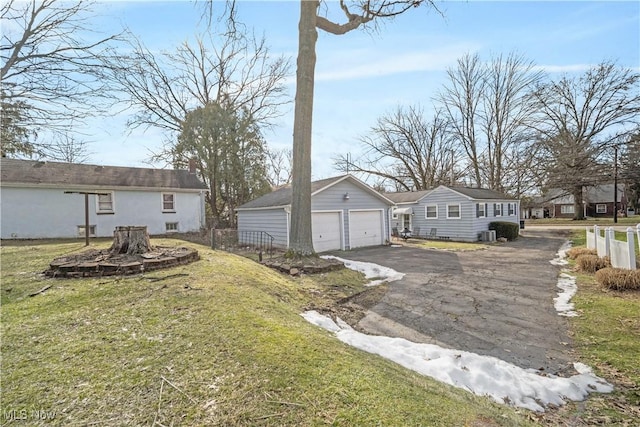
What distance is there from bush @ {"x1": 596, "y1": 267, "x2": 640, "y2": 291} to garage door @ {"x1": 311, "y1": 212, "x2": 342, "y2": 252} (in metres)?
9.24

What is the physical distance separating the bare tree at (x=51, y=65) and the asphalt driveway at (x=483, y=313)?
299 inches

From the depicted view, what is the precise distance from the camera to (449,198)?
1892 cm

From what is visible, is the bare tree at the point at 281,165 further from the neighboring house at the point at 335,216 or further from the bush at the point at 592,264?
the bush at the point at 592,264

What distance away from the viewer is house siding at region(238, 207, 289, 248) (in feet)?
44.6

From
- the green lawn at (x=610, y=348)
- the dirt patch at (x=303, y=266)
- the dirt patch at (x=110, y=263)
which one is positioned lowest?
the green lawn at (x=610, y=348)

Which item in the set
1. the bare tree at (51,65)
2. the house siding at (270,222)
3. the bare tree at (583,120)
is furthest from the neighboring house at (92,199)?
the bare tree at (583,120)

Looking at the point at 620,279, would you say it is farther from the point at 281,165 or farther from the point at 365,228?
the point at 281,165

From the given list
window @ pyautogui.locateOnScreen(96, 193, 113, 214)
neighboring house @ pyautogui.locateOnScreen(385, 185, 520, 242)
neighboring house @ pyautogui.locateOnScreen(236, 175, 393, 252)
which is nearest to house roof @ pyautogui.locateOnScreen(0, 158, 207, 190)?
window @ pyautogui.locateOnScreen(96, 193, 113, 214)

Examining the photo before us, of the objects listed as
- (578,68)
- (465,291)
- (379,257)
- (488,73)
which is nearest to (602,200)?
(578,68)

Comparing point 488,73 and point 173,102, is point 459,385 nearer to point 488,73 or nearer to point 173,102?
point 173,102

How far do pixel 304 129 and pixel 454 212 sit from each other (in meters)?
13.5

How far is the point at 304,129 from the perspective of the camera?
28.7 ft

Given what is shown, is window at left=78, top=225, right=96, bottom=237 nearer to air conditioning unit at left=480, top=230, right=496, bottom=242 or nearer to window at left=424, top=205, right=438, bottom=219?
window at left=424, top=205, right=438, bottom=219

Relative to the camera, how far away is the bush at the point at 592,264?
8.09m
